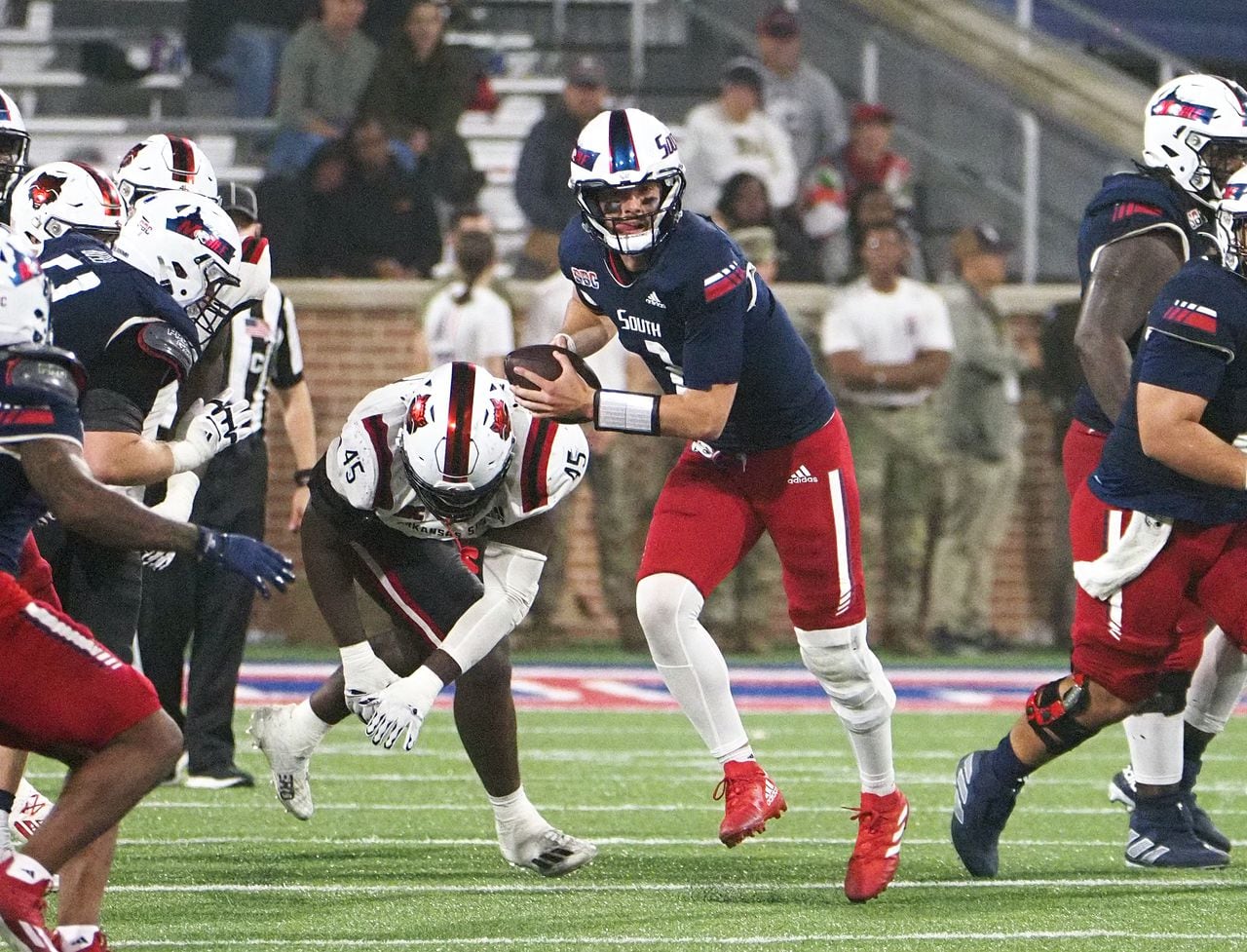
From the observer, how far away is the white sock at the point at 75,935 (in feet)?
13.6

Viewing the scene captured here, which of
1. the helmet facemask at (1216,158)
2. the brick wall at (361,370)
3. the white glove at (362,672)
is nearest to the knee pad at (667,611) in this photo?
the white glove at (362,672)

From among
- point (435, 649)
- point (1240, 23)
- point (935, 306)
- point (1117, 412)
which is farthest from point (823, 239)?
point (435, 649)

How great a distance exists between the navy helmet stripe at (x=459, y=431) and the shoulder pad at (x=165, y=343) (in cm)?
64

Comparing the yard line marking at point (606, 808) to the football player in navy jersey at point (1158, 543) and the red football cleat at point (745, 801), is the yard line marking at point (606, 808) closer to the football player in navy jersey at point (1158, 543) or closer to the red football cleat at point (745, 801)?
the football player in navy jersey at point (1158, 543)

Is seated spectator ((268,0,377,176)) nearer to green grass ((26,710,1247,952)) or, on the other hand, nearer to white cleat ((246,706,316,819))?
green grass ((26,710,1247,952))

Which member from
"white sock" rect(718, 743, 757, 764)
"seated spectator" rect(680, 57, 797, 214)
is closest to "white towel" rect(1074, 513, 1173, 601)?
"white sock" rect(718, 743, 757, 764)

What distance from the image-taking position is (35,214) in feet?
20.6

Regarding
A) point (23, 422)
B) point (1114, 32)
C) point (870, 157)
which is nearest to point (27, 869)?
point (23, 422)

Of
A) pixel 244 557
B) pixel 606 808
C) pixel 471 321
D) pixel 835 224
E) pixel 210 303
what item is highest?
pixel 244 557

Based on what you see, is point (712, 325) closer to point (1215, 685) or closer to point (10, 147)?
point (1215, 685)

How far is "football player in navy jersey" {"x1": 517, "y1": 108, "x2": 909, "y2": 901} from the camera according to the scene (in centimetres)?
531

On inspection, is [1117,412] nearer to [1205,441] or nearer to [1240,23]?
[1205,441]

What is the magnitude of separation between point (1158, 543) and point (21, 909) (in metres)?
2.87

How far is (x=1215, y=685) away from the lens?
6.11 metres
